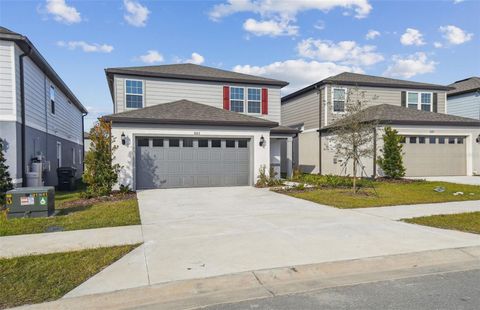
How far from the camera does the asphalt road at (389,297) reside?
11.7ft

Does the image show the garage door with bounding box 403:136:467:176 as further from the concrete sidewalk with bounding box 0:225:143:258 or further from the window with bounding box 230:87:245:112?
the concrete sidewalk with bounding box 0:225:143:258

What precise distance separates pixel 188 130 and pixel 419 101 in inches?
670

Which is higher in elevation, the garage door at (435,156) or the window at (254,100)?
the window at (254,100)

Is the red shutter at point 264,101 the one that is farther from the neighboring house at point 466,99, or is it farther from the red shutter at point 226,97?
the neighboring house at point 466,99

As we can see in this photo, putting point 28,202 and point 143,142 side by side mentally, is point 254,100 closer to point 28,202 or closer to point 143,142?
point 143,142

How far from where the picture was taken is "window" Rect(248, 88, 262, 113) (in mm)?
18484

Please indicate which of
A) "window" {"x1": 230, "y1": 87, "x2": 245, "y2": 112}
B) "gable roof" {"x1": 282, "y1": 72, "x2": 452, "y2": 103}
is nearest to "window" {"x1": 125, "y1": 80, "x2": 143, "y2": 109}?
"window" {"x1": 230, "y1": 87, "x2": 245, "y2": 112}

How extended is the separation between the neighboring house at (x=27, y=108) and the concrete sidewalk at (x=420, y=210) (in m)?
11.7

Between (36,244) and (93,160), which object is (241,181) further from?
(36,244)

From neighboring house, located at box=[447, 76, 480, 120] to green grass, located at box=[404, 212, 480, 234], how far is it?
68.2 ft

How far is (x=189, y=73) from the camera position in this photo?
58.9 feet

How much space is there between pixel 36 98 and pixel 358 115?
522 inches

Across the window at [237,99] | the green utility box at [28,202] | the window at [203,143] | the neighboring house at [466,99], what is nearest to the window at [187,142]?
the window at [203,143]

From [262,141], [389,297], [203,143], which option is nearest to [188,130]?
[203,143]
